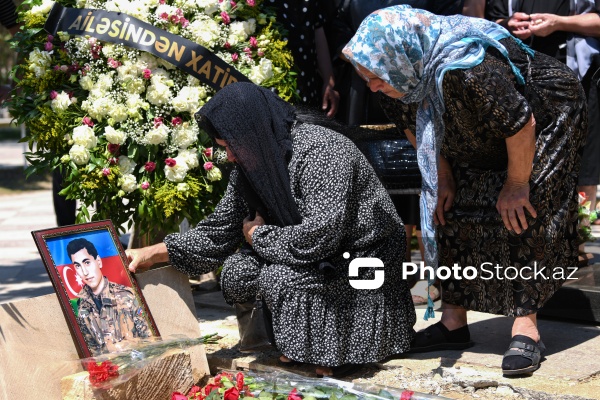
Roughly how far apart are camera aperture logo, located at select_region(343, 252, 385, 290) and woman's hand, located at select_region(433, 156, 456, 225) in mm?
420

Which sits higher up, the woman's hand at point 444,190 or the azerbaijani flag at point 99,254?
the woman's hand at point 444,190

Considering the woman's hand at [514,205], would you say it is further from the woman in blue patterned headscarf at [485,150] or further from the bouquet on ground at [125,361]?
the bouquet on ground at [125,361]

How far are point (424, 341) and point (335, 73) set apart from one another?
187cm

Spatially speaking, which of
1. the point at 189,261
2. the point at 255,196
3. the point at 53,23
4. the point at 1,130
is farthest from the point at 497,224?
the point at 1,130

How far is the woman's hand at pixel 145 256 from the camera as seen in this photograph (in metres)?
3.79

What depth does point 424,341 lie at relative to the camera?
13.3 ft

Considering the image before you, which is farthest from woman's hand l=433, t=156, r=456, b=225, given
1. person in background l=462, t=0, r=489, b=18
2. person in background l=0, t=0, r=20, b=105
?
person in background l=0, t=0, r=20, b=105

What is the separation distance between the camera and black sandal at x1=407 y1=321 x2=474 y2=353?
4035 mm

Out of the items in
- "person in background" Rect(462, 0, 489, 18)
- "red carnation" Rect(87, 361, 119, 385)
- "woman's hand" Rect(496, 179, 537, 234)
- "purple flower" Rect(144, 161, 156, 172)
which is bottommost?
"red carnation" Rect(87, 361, 119, 385)

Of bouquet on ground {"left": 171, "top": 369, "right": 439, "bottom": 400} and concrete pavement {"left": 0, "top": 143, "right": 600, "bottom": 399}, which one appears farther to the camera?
concrete pavement {"left": 0, "top": 143, "right": 600, "bottom": 399}

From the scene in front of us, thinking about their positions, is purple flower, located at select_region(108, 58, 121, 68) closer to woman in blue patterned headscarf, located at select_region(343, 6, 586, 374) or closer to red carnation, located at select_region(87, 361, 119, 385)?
woman in blue patterned headscarf, located at select_region(343, 6, 586, 374)

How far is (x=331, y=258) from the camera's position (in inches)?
143

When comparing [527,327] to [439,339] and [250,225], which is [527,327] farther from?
[250,225]


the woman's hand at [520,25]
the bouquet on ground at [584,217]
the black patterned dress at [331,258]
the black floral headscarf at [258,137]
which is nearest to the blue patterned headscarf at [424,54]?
the black patterned dress at [331,258]
